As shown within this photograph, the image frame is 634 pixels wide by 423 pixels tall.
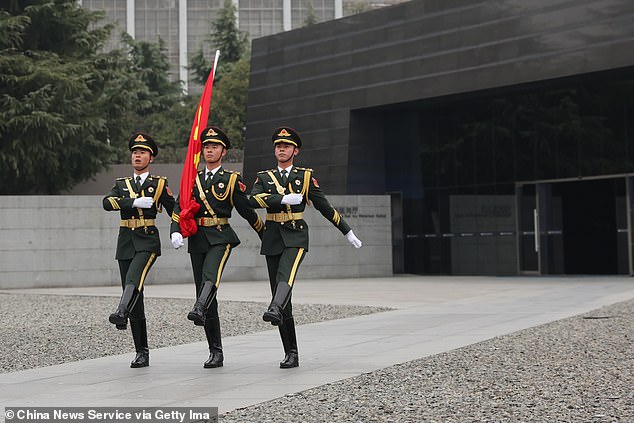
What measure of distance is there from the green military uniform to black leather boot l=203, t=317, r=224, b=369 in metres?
0.60

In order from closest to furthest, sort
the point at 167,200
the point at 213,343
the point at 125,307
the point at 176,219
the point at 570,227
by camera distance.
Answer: the point at 125,307 → the point at 176,219 → the point at 213,343 → the point at 167,200 → the point at 570,227

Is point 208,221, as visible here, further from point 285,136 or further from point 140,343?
point 140,343

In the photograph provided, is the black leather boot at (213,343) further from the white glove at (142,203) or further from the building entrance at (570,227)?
the building entrance at (570,227)

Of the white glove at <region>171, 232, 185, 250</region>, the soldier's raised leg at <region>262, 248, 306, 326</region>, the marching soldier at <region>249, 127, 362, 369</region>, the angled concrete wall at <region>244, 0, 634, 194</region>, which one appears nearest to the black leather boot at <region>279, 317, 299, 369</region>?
the marching soldier at <region>249, 127, 362, 369</region>

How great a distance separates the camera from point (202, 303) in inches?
369

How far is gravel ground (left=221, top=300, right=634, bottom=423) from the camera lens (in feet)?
23.6

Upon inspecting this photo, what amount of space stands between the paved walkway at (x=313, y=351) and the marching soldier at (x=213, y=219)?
50 cm

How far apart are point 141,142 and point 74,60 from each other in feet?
95.9

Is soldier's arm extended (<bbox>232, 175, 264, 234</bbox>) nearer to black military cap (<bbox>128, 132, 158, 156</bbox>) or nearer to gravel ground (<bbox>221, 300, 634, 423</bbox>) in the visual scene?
black military cap (<bbox>128, 132, 158, 156</bbox>)

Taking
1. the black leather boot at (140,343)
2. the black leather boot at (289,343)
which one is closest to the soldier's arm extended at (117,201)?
the black leather boot at (140,343)

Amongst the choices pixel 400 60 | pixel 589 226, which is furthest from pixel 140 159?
pixel 589 226

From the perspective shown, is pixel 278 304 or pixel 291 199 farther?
→ pixel 291 199

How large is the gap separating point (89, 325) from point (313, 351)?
474 centimetres

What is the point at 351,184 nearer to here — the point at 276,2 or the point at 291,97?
the point at 291,97
